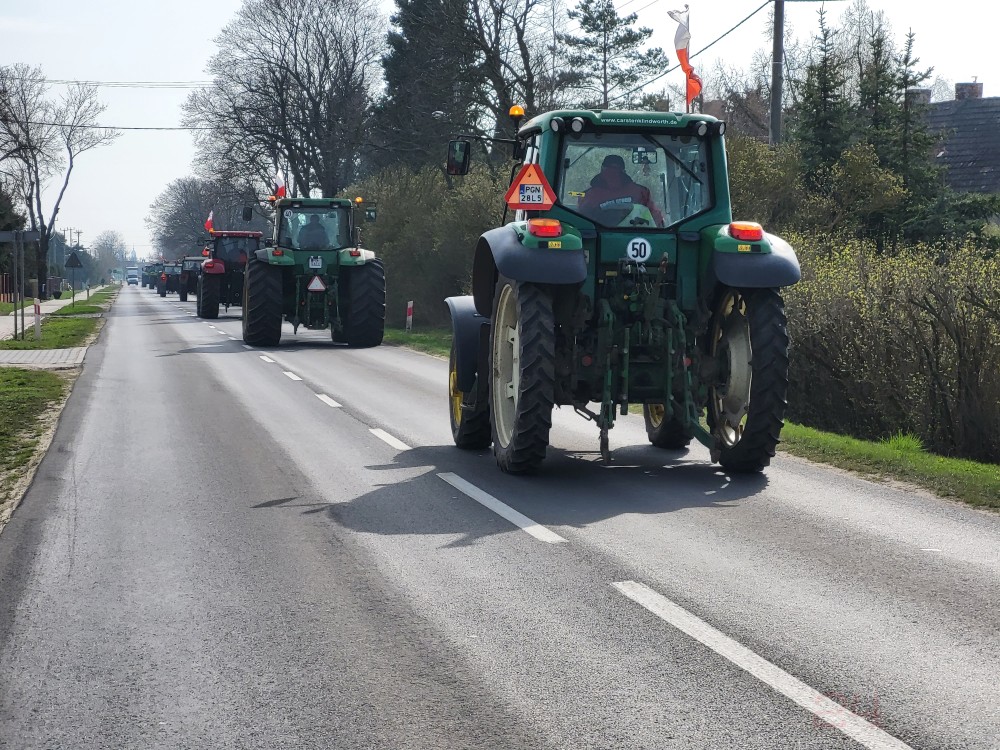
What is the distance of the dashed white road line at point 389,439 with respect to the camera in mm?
11035

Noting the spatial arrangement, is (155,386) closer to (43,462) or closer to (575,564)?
(43,462)

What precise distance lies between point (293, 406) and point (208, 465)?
14.7 feet

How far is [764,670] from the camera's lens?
182 inches

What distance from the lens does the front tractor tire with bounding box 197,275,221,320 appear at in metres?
37.7

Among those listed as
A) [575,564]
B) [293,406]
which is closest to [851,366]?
[293,406]

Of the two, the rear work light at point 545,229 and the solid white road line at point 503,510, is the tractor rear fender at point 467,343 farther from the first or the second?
the rear work light at point 545,229

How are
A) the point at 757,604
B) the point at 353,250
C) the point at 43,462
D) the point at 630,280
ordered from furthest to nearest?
1. the point at 353,250
2. the point at 43,462
3. the point at 630,280
4. the point at 757,604

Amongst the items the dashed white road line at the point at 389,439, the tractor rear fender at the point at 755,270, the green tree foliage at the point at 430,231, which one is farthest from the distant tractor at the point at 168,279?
the tractor rear fender at the point at 755,270

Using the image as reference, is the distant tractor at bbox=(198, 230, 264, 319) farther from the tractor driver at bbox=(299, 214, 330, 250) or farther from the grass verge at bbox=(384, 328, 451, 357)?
the tractor driver at bbox=(299, 214, 330, 250)

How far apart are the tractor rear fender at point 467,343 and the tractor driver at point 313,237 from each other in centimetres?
1583

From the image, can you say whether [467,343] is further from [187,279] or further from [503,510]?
[187,279]

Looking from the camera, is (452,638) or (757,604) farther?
(757,604)

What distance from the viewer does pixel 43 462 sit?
10.1 meters

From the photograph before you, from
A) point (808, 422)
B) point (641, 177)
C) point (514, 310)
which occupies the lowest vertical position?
point (808, 422)
